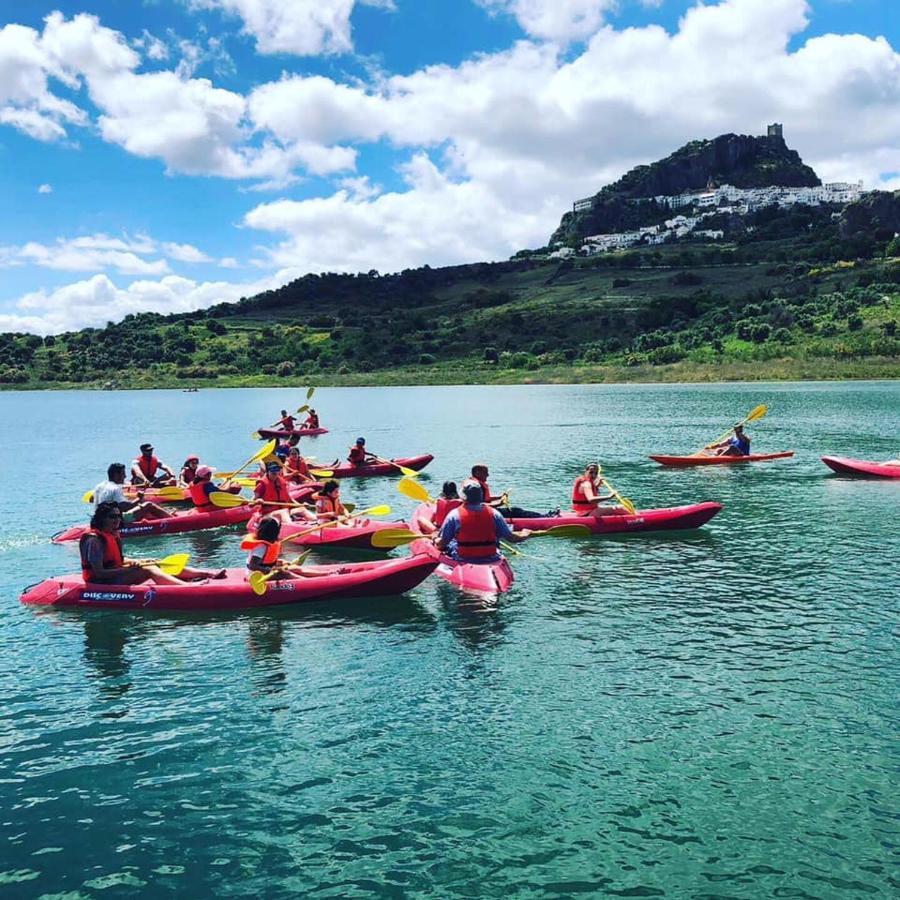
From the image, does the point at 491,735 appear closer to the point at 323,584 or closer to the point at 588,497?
the point at 323,584

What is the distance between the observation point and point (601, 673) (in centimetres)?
1405

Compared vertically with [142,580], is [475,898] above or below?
below

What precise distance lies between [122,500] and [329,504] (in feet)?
19.3

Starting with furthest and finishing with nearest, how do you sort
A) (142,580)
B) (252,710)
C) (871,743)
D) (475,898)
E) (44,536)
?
(44,536)
(142,580)
(252,710)
(871,743)
(475,898)

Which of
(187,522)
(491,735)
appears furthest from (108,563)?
(491,735)

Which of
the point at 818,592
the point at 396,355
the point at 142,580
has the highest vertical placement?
the point at 396,355

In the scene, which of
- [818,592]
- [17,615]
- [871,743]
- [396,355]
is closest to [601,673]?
[871,743]

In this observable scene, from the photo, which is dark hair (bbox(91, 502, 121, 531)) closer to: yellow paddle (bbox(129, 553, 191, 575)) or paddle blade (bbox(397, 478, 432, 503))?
yellow paddle (bbox(129, 553, 191, 575))

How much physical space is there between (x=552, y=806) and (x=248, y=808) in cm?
374

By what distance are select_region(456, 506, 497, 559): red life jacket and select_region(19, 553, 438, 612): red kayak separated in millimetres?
1098

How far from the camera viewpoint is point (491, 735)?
11.9 metres

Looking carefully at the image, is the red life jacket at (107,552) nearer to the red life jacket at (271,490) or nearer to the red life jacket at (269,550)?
the red life jacket at (269,550)

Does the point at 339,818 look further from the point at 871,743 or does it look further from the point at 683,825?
the point at 871,743

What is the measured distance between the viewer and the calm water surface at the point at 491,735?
8.94 m
